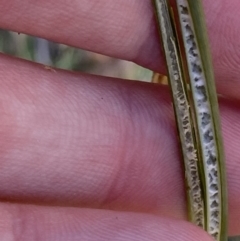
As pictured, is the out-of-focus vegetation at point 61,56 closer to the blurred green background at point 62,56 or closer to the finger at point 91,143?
the blurred green background at point 62,56

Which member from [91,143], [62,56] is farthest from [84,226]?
[62,56]

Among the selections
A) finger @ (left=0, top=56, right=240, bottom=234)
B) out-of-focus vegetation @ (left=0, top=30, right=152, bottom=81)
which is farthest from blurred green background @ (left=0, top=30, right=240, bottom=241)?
finger @ (left=0, top=56, right=240, bottom=234)

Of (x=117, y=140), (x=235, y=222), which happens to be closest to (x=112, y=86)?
(x=117, y=140)

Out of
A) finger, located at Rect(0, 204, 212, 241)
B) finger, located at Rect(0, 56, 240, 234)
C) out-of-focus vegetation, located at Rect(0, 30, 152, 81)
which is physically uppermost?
out-of-focus vegetation, located at Rect(0, 30, 152, 81)

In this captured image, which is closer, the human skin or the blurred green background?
the human skin

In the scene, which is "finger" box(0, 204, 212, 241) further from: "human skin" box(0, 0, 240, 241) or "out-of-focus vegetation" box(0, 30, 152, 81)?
"out-of-focus vegetation" box(0, 30, 152, 81)

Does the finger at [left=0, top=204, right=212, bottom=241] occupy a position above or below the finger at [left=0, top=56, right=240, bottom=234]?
below

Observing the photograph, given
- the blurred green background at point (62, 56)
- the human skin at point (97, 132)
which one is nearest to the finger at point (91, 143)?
the human skin at point (97, 132)
